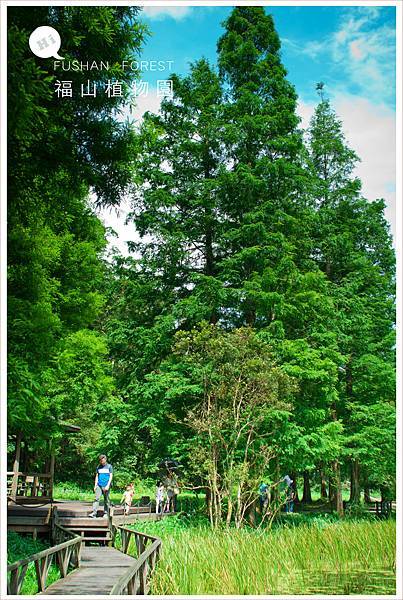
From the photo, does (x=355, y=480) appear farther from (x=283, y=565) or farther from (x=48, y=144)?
(x=48, y=144)

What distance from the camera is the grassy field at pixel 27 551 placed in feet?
28.2

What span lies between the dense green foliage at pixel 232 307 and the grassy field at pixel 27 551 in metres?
2.20

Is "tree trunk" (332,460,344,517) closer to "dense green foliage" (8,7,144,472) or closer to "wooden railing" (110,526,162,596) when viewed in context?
"wooden railing" (110,526,162,596)

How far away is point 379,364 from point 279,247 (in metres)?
4.29

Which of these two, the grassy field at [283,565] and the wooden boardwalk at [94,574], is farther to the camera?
the wooden boardwalk at [94,574]

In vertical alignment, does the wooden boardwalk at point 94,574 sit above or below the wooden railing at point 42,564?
below

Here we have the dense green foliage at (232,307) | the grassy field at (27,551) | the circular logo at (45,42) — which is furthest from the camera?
the dense green foliage at (232,307)

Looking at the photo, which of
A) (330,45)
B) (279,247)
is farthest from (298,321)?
(330,45)

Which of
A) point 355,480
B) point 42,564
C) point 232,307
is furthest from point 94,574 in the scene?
point 355,480

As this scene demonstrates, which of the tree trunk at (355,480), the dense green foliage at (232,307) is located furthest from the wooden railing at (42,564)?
the tree trunk at (355,480)

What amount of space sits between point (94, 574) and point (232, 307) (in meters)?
9.01

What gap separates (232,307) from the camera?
16266 mm

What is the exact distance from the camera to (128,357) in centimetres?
1772

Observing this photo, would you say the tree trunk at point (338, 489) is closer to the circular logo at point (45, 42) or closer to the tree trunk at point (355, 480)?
the tree trunk at point (355, 480)
